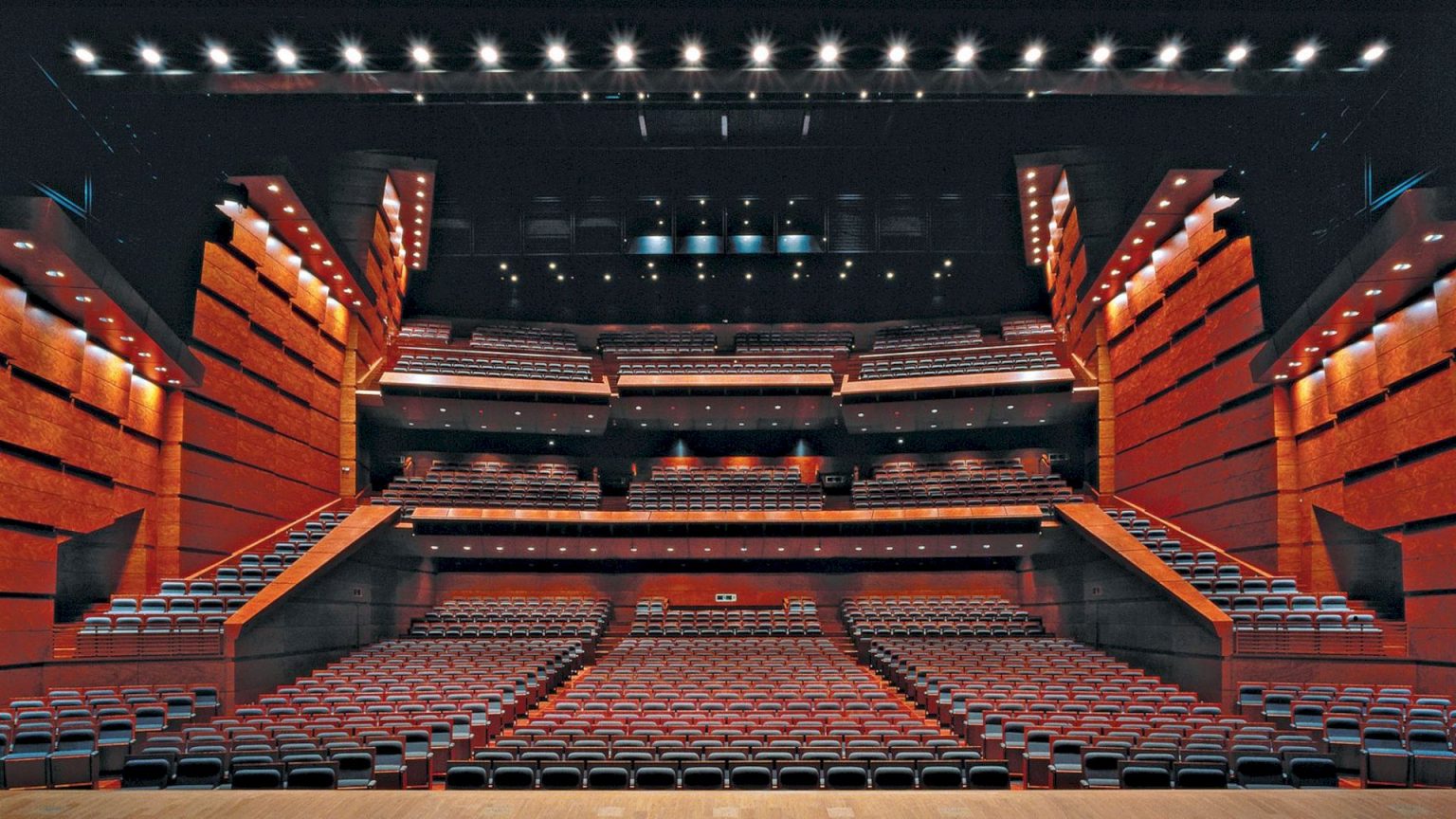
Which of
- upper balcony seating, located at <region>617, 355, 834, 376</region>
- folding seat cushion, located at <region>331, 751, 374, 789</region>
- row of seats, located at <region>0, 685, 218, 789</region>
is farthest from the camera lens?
upper balcony seating, located at <region>617, 355, 834, 376</region>

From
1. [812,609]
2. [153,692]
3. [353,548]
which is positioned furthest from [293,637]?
[812,609]

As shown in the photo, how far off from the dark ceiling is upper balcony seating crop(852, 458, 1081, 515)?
4997mm

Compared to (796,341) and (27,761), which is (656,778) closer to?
(27,761)

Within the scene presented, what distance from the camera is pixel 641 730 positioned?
25.7 ft

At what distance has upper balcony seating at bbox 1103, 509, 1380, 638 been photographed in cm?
1162

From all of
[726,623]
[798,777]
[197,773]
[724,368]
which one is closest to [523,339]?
[724,368]

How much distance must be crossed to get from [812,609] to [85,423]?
42.1 feet

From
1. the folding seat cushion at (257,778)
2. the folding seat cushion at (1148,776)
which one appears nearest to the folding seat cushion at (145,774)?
the folding seat cushion at (257,778)

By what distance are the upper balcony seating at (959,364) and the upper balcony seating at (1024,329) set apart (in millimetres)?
1695

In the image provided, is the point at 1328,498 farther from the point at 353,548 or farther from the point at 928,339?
the point at 353,548

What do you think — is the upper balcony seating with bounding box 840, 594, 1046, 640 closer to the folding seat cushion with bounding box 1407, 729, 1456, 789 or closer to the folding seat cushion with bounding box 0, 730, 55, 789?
the folding seat cushion with bounding box 1407, 729, 1456, 789

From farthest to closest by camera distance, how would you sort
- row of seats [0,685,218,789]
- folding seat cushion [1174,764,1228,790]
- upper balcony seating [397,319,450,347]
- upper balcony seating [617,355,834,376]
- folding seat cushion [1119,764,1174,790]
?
1. upper balcony seating [397,319,450,347]
2. upper balcony seating [617,355,834,376]
3. row of seats [0,685,218,789]
4. folding seat cushion [1119,764,1174,790]
5. folding seat cushion [1174,764,1228,790]

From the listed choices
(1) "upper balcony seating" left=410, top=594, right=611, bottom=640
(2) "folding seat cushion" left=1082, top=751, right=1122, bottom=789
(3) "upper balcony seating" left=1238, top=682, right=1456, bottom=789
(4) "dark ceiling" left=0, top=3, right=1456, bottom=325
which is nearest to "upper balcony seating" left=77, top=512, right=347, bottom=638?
(1) "upper balcony seating" left=410, top=594, right=611, bottom=640

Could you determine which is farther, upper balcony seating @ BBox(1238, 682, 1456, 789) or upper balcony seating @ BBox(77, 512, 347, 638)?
upper balcony seating @ BBox(77, 512, 347, 638)
